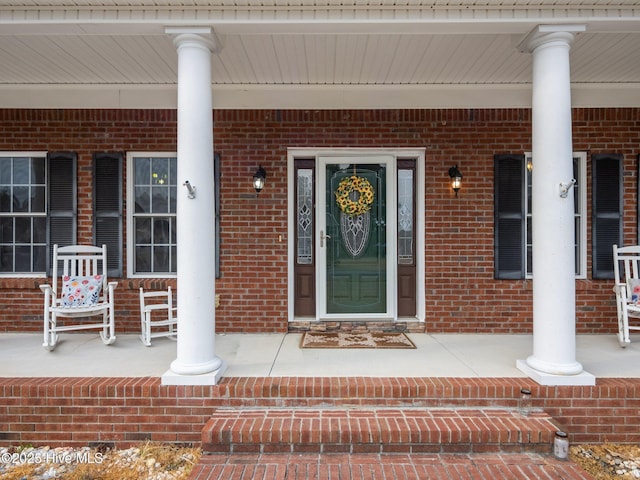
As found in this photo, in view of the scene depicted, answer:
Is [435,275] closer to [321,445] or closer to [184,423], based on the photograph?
[321,445]

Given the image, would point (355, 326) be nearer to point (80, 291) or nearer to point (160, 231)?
point (160, 231)

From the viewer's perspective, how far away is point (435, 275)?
4.82 metres

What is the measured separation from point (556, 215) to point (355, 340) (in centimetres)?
229

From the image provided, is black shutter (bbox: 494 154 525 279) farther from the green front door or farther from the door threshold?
the green front door

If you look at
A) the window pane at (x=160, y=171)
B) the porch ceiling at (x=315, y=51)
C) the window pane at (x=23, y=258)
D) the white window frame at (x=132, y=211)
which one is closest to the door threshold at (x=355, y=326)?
the white window frame at (x=132, y=211)

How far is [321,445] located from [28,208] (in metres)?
4.37

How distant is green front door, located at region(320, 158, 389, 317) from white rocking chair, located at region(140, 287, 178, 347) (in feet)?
5.72

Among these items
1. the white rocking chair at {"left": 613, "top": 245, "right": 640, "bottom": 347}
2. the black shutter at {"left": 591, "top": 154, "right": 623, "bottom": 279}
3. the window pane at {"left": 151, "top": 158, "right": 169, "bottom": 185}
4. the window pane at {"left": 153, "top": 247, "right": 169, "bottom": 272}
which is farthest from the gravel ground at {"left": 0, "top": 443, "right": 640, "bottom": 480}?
the window pane at {"left": 151, "top": 158, "right": 169, "bottom": 185}

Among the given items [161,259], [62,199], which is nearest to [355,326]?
[161,259]

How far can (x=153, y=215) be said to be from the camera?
192 inches

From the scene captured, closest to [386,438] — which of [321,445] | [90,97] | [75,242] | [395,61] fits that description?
[321,445]

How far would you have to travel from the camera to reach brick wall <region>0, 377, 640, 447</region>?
307cm

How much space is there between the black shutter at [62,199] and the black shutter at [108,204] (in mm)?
234

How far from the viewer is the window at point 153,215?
4.89 metres
